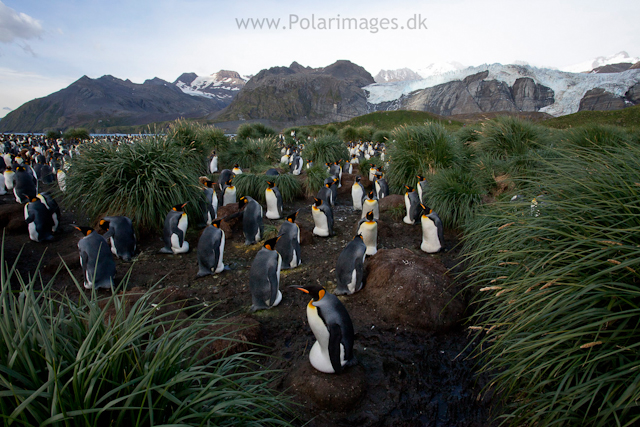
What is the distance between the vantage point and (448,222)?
650 centimetres

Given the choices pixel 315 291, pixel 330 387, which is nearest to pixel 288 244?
pixel 315 291

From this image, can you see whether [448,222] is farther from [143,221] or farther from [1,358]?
[1,358]

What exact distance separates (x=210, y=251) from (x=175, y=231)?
3.74 feet

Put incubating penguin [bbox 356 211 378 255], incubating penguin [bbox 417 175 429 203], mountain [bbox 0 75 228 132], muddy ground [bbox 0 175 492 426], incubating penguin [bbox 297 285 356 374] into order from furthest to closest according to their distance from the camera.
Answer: mountain [bbox 0 75 228 132]
incubating penguin [bbox 417 175 429 203]
incubating penguin [bbox 356 211 378 255]
incubating penguin [bbox 297 285 356 374]
muddy ground [bbox 0 175 492 426]

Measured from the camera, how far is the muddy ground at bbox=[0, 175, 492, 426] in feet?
8.80

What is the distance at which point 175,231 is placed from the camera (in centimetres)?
559

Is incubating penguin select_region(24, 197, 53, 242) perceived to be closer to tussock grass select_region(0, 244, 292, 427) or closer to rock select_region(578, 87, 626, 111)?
tussock grass select_region(0, 244, 292, 427)

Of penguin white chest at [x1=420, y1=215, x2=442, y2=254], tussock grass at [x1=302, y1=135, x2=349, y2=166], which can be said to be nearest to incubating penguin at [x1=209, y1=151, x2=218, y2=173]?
tussock grass at [x1=302, y1=135, x2=349, y2=166]

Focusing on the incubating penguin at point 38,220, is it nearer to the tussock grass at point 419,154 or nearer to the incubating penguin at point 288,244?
the incubating penguin at point 288,244

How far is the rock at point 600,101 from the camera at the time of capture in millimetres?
62500

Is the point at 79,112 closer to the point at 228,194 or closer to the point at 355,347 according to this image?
the point at 228,194

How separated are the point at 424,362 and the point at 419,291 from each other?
0.85m

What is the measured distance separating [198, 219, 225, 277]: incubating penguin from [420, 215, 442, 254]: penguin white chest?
337 cm

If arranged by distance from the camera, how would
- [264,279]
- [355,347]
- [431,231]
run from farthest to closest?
1. [431,231]
2. [264,279]
3. [355,347]
